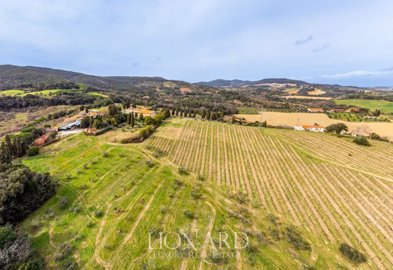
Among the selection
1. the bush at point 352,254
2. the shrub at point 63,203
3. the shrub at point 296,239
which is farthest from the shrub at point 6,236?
the bush at point 352,254

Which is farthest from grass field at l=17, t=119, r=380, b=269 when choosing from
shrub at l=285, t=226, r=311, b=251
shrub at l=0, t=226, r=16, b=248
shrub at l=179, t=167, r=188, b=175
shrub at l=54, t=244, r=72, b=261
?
shrub at l=0, t=226, r=16, b=248

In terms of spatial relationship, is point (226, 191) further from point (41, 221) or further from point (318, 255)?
point (41, 221)

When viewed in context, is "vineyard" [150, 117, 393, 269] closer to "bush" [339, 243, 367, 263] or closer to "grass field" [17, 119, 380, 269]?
"grass field" [17, 119, 380, 269]

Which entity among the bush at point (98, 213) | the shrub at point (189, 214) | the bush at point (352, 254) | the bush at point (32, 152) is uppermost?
the bush at point (32, 152)

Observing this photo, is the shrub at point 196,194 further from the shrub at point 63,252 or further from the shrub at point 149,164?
the shrub at point 63,252

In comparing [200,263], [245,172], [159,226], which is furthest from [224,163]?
[200,263]

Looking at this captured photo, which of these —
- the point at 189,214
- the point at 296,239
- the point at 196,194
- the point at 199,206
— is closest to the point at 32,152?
the point at 196,194
